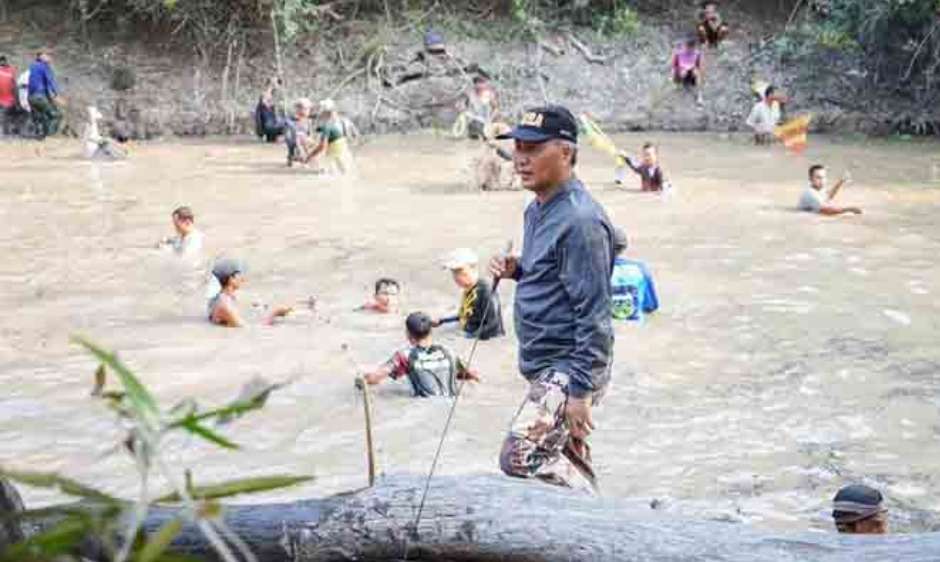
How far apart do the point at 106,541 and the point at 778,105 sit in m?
19.8

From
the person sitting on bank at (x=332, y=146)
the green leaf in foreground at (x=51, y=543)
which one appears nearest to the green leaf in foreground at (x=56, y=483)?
the green leaf in foreground at (x=51, y=543)

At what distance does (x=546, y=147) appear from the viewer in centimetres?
434

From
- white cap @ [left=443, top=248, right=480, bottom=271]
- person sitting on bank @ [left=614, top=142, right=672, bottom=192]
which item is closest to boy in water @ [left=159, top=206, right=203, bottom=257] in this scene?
white cap @ [left=443, top=248, right=480, bottom=271]

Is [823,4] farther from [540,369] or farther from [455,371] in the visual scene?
[540,369]

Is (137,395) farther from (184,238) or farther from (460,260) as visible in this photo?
(184,238)

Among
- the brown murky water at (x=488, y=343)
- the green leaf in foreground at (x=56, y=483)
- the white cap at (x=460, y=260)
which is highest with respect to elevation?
the green leaf in foreground at (x=56, y=483)

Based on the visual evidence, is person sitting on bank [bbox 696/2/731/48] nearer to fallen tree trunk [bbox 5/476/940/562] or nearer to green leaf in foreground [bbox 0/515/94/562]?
fallen tree trunk [bbox 5/476/940/562]

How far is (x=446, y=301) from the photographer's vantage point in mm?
10703

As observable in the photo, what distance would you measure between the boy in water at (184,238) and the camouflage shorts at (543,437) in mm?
7837

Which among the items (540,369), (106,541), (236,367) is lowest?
(236,367)

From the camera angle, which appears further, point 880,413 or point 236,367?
point 236,367

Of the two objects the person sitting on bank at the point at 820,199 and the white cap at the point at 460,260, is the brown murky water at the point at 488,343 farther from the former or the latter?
the white cap at the point at 460,260

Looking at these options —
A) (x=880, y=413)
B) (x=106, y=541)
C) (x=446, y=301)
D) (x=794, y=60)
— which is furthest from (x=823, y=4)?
(x=106, y=541)

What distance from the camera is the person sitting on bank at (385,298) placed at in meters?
10.1
